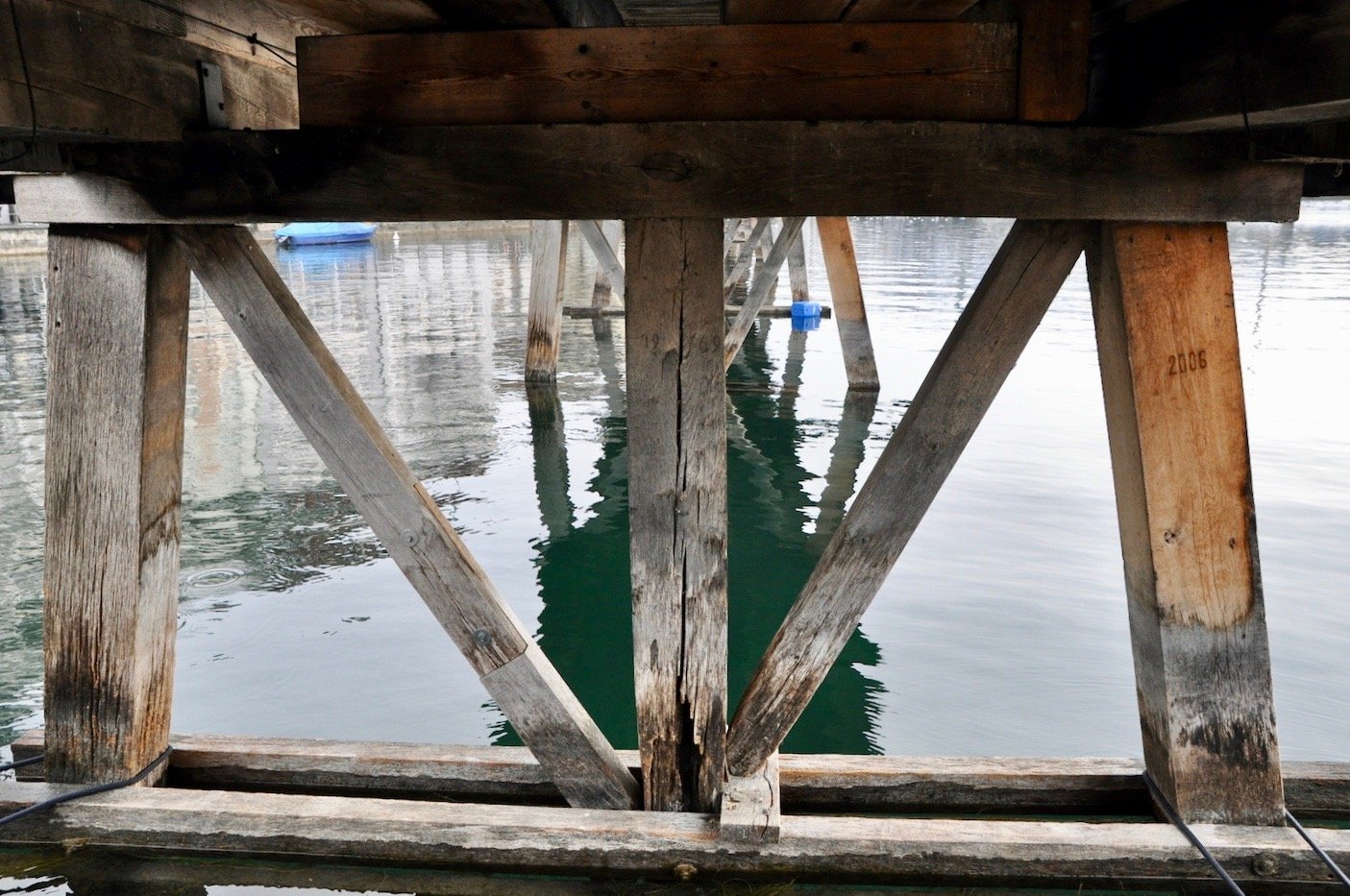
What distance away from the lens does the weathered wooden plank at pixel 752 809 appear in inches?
109

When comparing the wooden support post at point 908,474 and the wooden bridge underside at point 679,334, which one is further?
the wooden support post at point 908,474

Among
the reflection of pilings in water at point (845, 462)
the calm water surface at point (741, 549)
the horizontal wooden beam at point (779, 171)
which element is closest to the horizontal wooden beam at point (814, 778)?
the calm water surface at point (741, 549)

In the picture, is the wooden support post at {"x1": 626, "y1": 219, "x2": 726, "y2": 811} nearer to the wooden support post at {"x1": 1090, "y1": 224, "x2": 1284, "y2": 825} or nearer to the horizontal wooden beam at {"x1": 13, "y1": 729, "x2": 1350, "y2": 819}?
the horizontal wooden beam at {"x1": 13, "y1": 729, "x2": 1350, "y2": 819}

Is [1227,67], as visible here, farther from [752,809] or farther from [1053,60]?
[752,809]

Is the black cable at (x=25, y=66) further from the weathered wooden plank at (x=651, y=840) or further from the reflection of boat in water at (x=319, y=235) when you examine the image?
the reflection of boat in water at (x=319, y=235)

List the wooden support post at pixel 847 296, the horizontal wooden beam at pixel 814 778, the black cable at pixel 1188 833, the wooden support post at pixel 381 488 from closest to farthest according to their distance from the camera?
the black cable at pixel 1188 833, the wooden support post at pixel 381 488, the horizontal wooden beam at pixel 814 778, the wooden support post at pixel 847 296

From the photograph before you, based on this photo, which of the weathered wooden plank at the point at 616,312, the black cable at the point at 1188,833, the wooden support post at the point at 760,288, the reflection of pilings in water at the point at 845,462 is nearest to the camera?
the black cable at the point at 1188,833

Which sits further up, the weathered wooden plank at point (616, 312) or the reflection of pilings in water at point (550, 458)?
the weathered wooden plank at point (616, 312)

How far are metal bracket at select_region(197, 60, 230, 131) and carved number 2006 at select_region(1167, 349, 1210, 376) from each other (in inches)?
96.9

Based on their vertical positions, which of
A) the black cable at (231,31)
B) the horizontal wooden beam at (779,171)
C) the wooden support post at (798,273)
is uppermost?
the wooden support post at (798,273)

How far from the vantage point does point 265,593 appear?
5680mm

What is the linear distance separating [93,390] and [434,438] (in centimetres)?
600

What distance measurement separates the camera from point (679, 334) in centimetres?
267

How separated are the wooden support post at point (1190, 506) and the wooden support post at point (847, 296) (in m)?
5.51
